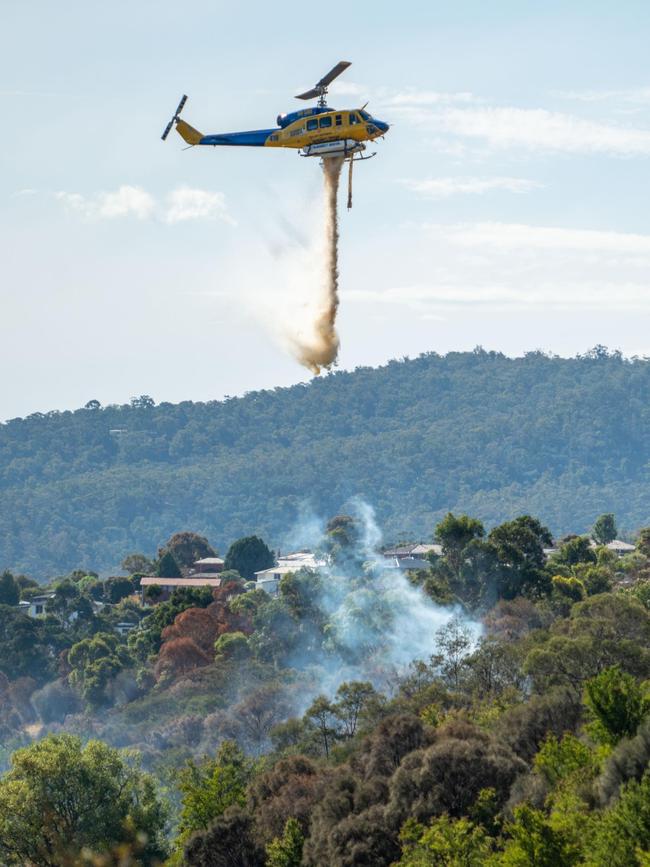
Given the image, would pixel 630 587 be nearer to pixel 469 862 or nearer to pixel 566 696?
pixel 566 696

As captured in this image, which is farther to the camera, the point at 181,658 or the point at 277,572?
the point at 277,572

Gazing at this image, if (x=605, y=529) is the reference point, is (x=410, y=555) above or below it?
below

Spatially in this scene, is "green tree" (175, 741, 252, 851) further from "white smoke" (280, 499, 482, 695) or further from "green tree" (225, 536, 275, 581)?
"green tree" (225, 536, 275, 581)

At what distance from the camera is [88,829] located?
57.9m

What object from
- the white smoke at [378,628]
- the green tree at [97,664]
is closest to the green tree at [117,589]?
→ the green tree at [97,664]

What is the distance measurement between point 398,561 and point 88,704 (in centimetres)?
4196

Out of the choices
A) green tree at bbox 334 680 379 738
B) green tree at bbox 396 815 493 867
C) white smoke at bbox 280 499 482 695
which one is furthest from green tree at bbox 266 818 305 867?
white smoke at bbox 280 499 482 695

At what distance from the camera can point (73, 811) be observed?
192ft

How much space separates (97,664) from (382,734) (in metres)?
66.8

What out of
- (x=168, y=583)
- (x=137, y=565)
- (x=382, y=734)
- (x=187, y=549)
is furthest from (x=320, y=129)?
(x=137, y=565)

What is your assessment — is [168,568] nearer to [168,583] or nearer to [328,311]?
[168,583]

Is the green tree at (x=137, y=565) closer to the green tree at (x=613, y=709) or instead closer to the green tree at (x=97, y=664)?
the green tree at (x=97, y=664)

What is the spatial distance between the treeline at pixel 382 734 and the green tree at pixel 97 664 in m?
0.23

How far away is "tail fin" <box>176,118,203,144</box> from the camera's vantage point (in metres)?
64.2
